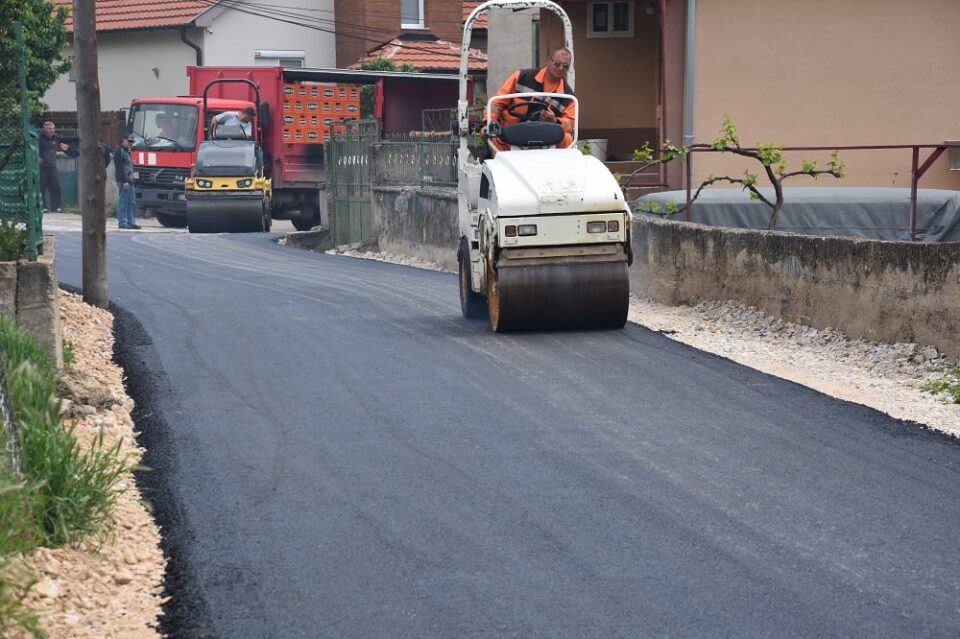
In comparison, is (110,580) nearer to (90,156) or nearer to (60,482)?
(60,482)

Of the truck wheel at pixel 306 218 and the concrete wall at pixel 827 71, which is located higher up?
the concrete wall at pixel 827 71

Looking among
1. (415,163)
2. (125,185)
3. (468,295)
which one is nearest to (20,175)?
(468,295)

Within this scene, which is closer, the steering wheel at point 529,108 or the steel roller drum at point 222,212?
the steering wheel at point 529,108

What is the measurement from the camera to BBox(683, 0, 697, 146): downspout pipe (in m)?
21.2

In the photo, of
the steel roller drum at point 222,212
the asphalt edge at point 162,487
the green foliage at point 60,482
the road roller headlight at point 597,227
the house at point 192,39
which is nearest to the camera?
the asphalt edge at point 162,487

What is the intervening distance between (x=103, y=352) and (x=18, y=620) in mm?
6870

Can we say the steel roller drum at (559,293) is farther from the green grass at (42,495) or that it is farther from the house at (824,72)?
the house at (824,72)

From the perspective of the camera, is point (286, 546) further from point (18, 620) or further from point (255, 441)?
point (255, 441)

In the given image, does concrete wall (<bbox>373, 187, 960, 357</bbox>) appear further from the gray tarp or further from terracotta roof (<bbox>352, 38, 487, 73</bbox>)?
terracotta roof (<bbox>352, 38, 487, 73</bbox>)

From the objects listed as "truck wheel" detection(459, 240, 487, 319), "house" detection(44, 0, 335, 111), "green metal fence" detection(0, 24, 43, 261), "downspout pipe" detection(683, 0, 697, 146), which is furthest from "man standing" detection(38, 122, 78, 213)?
"green metal fence" detection(0, 24, 43, 261)

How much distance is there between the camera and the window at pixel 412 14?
44031 millimetres

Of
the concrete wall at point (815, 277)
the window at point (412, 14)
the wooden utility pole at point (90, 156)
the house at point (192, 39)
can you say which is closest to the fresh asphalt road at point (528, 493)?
the concrete wall at point (815, 277)

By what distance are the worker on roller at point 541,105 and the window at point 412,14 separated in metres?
31.2

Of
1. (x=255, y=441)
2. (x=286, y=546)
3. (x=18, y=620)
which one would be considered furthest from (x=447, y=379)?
(x=18, y=620)
